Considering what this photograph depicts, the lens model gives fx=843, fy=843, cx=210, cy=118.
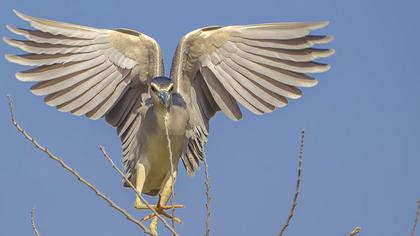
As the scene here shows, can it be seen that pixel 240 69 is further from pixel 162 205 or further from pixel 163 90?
pixel 162 205

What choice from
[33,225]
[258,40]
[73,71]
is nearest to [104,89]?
[73,71]

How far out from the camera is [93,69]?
7.63 meters

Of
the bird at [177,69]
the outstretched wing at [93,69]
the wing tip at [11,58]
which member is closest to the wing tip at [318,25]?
the bird at [177,69]

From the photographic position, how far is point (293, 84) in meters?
7.57

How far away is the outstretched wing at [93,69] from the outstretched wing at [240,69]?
387mm

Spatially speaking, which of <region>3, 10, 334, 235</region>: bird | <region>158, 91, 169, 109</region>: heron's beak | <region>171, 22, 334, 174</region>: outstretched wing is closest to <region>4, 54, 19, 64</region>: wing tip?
<region>3, 10, 334, 235</region>: bird

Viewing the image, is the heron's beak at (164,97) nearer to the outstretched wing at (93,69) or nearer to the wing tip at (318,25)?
the outstretched wing at (93,69)

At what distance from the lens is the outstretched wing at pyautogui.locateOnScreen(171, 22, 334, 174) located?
7469 mm

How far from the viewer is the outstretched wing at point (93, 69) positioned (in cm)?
745

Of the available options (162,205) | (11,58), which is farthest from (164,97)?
(11,58)

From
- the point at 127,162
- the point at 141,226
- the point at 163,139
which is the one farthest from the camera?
the point at 127,162

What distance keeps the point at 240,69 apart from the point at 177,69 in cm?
65

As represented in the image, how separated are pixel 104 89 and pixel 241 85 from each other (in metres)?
1.25

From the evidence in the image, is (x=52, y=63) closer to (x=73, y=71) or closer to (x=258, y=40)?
(x=73, y=71)
